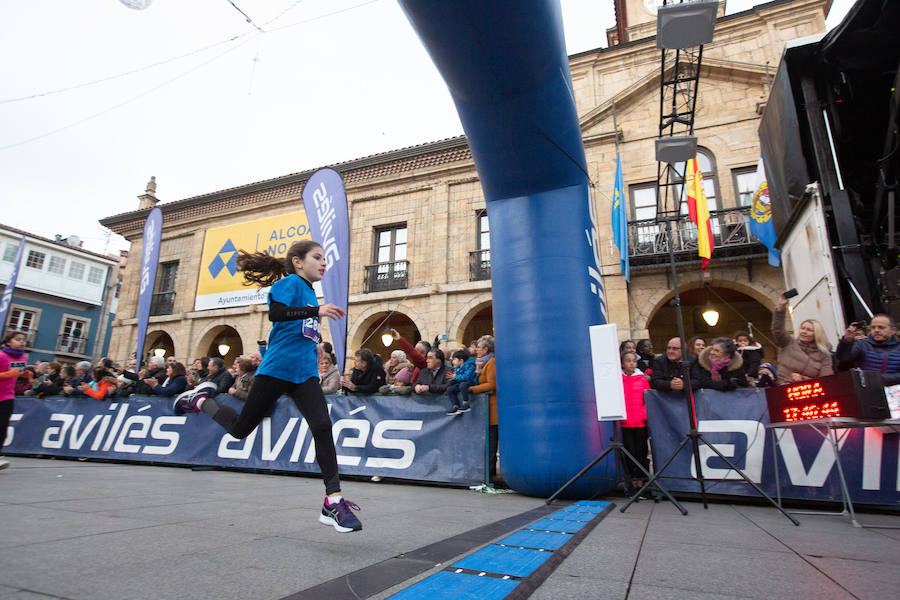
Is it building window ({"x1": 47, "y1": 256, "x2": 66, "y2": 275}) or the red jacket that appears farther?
building window ({"x1": 47, "y1": 256, "x2": 66, "y2": 275})

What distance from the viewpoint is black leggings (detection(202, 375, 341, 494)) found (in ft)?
9.04

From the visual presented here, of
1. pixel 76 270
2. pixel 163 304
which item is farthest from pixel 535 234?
pixel 76 270

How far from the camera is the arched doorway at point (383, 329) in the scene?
1561cm

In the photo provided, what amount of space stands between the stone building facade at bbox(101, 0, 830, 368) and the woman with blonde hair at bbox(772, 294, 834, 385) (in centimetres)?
662

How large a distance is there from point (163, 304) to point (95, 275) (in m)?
23.5

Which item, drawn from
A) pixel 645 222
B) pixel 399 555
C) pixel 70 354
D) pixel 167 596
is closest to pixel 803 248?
pixel 645 222

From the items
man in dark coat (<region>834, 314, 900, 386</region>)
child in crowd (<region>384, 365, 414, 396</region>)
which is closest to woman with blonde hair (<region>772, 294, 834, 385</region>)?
man in dark coat (<region>834, 314, 900, 386</region>)

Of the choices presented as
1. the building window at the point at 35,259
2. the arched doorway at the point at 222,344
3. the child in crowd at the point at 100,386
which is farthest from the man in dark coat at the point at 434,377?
the building window at the point at 35,259

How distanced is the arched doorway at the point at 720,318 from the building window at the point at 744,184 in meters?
2.40

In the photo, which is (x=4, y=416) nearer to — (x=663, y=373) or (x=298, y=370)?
(x=298, y=370)

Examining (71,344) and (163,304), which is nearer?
(163,304)

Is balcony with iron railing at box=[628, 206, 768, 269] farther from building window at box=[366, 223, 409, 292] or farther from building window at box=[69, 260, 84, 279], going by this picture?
building window at box=[69, 260, 84, 279]

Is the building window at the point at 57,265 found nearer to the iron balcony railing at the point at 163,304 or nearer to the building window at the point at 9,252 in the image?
the building window at the point at 9,252

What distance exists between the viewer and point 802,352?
208 inches
